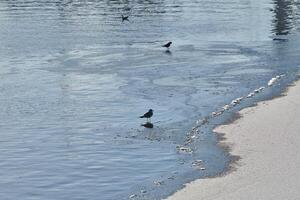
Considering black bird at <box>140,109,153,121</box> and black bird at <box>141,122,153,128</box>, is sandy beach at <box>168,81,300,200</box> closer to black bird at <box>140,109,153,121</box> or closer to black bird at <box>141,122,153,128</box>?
black bird at <box>141,122,153,128</box>

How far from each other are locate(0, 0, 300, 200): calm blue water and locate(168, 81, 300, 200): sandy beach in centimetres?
65

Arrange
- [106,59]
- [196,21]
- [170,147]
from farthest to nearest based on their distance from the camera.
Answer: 1. [196,21]
2. [106,59]
3. [170,147]

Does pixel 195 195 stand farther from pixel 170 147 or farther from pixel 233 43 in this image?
pixel 233 43

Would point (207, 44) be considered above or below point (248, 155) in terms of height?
below

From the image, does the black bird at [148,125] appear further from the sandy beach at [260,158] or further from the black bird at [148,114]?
the sandy beach at [260,158]

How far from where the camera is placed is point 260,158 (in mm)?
17156

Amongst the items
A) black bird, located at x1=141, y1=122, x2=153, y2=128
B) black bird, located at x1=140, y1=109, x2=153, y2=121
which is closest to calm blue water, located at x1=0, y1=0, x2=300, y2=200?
black bird, located at x1=141, y1=122, x2=153, y2=128

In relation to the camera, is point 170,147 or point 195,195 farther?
point 170,147

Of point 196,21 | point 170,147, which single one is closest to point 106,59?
point 170,147

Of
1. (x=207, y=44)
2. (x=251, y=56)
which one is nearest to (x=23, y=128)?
(x=251, y=56)

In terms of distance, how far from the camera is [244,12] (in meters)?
65.0

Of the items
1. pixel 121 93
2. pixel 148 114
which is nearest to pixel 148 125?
pixel 148 114

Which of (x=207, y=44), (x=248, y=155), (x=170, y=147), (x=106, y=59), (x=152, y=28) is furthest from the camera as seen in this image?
(x=152, y=28)

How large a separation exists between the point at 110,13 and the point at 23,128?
44658 millimetres
